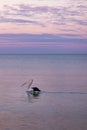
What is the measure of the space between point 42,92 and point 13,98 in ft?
23.5

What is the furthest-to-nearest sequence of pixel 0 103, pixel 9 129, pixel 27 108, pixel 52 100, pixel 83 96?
pixel 83 96
pixel 52 100
pixel 0 103
pixel 27 108
pixel 9 129

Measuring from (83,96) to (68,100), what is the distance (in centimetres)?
401

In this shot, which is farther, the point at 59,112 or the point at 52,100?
the point at 52,100

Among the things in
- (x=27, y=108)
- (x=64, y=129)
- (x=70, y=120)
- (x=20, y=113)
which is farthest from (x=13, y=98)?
(x=64, y=129)

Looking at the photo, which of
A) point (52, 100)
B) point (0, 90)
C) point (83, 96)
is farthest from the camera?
point (0, 90)

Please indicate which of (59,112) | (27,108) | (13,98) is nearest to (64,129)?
(59,112)

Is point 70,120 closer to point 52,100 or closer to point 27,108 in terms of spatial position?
point 27,108

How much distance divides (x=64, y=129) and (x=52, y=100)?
47.4 feet

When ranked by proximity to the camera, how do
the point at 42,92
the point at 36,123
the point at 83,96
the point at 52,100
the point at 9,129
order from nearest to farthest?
the point at 9,129 < the point at 36,123 < the point at 52,100 < the point at 83,96 < the point at 42,92

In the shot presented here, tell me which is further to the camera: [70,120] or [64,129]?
[70,120]

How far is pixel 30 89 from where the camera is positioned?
4972 centimetres

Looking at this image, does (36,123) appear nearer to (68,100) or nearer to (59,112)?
(59,112)

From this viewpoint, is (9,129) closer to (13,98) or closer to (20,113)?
(20,113)

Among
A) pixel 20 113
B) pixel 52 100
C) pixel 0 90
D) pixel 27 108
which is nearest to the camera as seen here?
pixel 20 113
